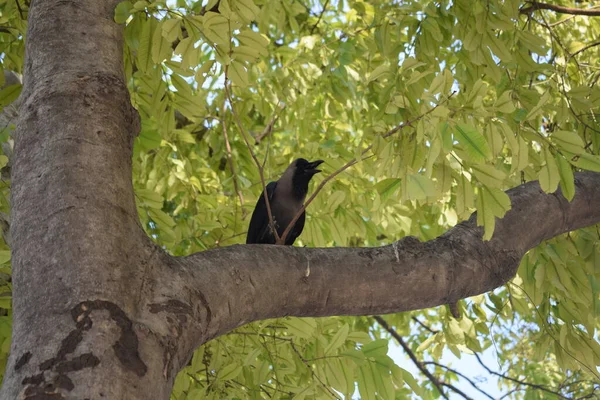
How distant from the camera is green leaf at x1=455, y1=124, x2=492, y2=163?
5.81 feet

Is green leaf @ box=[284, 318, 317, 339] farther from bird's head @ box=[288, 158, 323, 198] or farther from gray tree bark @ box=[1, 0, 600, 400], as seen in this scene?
bird's head @ box=[288, 158, 323, 198]

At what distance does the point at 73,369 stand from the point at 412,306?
110cm

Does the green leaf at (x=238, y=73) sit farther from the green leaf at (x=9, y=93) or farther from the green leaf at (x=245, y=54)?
the green leaf at (x=9, y=93)

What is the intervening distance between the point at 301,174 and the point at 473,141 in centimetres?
266

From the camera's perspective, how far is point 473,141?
5.85 ft

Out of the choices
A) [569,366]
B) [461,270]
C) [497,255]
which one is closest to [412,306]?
[461,270]

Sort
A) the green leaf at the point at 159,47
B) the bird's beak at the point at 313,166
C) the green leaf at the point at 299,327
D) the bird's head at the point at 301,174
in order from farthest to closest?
the bird's head at the point at 301,174 < the bird's beak at the point at 313,166 < the green leaf at the point at 299,327 < the green leaf at the point at 159,47

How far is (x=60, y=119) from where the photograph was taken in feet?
5.53

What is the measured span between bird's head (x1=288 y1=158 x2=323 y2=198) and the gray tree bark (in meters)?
2.09

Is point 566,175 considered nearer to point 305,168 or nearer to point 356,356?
point 356,356

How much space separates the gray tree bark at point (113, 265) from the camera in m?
1.32

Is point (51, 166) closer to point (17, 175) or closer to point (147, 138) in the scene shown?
point (17, 175)

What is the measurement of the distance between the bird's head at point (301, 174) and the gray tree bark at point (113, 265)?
209cm

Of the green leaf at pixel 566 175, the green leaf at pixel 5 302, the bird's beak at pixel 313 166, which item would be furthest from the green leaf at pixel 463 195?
the bird's beak at pixel 313 166
